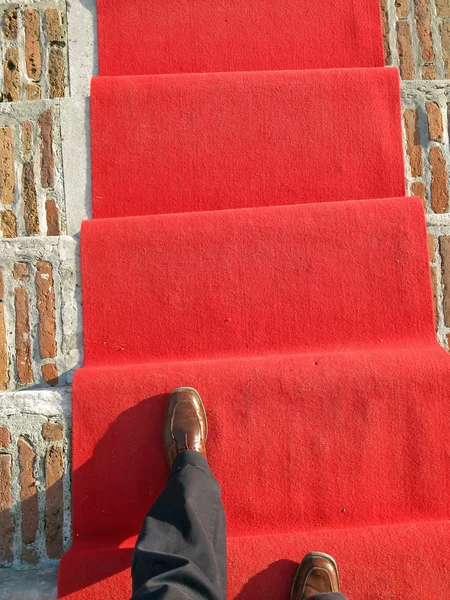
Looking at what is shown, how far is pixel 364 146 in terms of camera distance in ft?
5.61

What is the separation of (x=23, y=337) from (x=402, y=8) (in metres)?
1.63

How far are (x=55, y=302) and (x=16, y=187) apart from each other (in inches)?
15.5

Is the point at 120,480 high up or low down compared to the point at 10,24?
down

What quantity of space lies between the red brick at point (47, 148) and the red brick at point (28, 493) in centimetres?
78

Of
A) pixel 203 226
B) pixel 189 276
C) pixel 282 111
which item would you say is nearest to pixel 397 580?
A: pixel 189 276

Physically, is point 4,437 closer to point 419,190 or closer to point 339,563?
point 339,563

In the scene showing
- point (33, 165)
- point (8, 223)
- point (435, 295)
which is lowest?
point (435, 295)

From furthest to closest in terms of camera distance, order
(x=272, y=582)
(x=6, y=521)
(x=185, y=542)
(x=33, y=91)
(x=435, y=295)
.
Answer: (x=33, y=91), (x=435, y=295), (x=6, y=521), (x=272, y=582), (x=185, y=542)

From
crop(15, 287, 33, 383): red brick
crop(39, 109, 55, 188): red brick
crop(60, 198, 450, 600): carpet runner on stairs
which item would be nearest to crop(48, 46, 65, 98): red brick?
crop(39, 109, 55, 188): red brick

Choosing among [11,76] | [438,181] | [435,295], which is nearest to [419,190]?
[438,181]

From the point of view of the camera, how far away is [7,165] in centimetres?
171

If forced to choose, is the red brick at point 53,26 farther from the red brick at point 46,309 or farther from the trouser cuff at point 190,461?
the trouser cuff at point 190,461

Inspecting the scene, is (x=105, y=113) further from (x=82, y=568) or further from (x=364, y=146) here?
(x=82, y=568)

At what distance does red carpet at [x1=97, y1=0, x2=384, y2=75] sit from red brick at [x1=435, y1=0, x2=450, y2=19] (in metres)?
0.22
